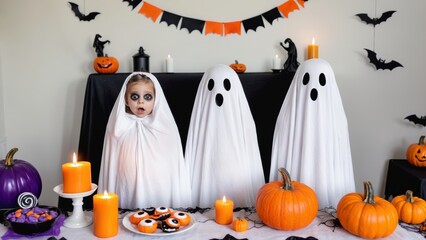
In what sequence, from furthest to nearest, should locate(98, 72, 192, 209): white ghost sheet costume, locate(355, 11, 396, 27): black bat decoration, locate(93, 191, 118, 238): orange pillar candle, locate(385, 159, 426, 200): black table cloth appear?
→ locate(355, 11, 396, 27): black bat decoration → locate(385, 159, 426, 200): black table cloth → locate(98, 72, 192, 209): white ghost sheet costume → locate(93, 191, 118, 238): orange pillar candle

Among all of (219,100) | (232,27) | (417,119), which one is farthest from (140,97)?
(417,119)

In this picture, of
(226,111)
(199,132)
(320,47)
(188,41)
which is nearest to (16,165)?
(199,132)

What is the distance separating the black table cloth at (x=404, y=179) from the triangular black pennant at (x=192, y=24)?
68.3 inches

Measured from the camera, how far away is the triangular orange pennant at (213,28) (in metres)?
3.01

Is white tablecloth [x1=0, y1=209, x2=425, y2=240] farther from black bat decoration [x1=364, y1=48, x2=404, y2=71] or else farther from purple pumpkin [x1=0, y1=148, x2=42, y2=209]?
black bat decoration [x1=364, y1=48, x2=404, y2=71]

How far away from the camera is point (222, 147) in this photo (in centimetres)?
219

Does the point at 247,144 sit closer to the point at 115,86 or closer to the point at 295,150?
the point at 295,150

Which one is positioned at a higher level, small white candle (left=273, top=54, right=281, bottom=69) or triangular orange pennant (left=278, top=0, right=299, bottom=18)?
triangular orange pennant (left=278, top=0, right=299, bottom=18)

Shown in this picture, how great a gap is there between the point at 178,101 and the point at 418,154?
→ 169 centimetres

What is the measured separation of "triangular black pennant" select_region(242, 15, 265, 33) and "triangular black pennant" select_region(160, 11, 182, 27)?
0.49m

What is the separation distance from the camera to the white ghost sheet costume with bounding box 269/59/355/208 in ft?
7.05

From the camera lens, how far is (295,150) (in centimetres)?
219

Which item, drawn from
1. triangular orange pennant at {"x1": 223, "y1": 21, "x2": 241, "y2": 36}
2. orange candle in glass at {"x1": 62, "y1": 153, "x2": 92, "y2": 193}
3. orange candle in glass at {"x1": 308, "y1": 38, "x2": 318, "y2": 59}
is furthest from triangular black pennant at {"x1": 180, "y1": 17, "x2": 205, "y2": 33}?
orange candle in glass at {"x1": 62, "y1": 153, "x2": 92, "y2": 193}

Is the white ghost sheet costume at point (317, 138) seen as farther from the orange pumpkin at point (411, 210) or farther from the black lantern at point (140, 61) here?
the black lantern at point (140, 61)
